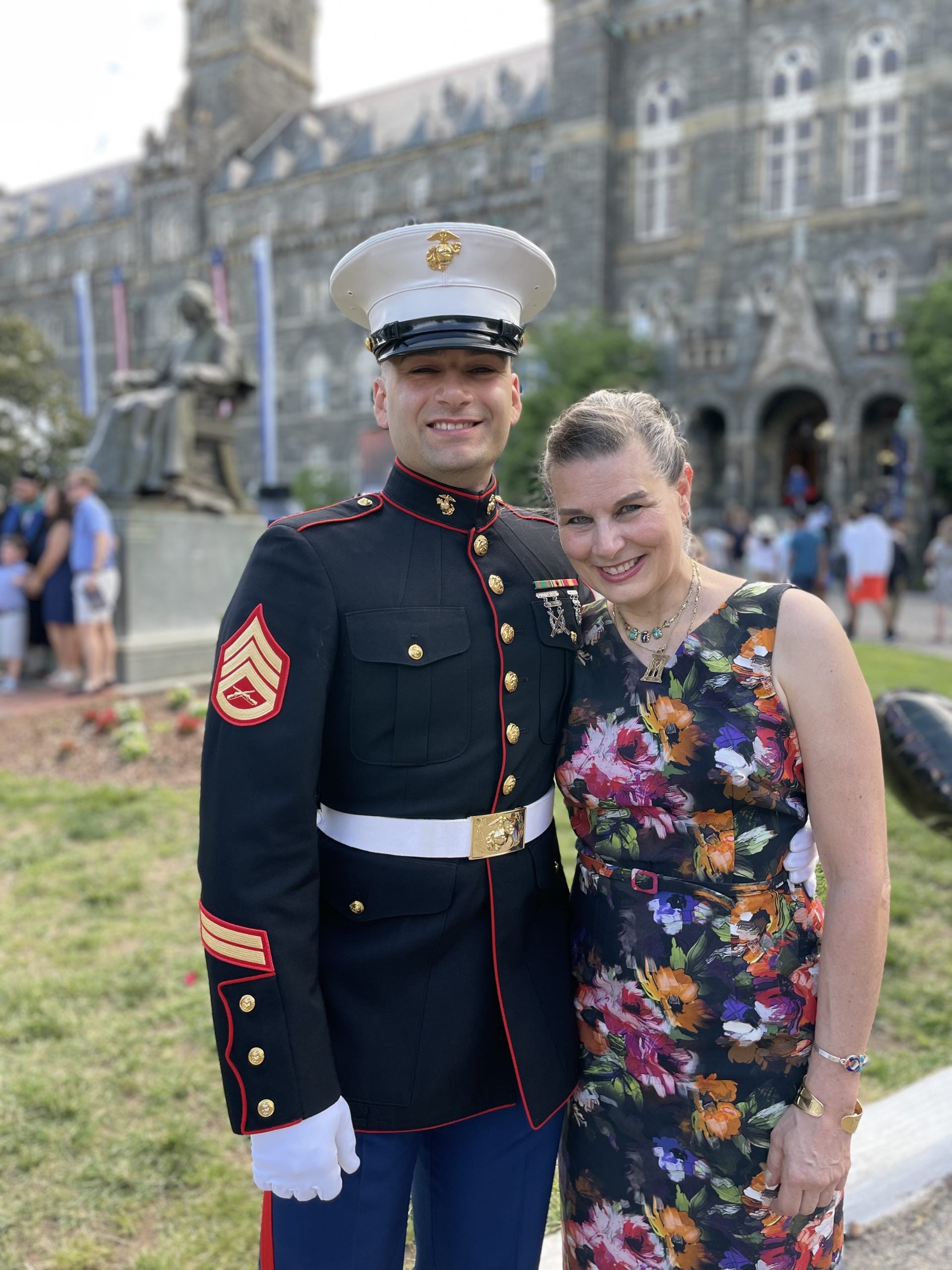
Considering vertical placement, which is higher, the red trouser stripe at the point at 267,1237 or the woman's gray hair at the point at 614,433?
the woman's gray hair at the point at 614,433

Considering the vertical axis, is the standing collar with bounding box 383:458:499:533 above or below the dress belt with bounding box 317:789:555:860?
above

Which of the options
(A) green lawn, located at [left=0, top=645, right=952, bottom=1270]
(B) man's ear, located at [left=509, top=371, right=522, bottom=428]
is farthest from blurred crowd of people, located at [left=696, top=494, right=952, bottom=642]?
(B) man's ear, located at [left=509, top=371, right=522, bottom=428]

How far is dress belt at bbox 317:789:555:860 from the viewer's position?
1648 mm

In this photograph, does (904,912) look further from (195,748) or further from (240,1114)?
(195,748)

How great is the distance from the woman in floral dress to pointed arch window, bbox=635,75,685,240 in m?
29.9

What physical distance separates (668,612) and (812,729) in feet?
1.15

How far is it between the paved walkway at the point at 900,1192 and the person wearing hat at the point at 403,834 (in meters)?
0.85

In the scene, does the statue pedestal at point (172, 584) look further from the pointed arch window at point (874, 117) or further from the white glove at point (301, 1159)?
the pointed arch window at point (874, 117)

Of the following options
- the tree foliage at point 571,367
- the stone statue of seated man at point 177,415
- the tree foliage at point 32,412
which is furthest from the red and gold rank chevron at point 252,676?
the tree foliage at point 32,412

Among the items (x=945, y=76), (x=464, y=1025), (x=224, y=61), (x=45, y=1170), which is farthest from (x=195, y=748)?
(x=224, y=61)

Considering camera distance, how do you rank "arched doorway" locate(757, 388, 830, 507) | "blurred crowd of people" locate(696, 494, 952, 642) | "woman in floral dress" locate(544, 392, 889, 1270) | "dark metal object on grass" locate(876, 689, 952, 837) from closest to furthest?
1. "woman in floral dress" locate(544, 392, 889, 1270)
2. "dark metal object on grass" locate(876, 689, 952, 837)
3. "blurred crowd of people" locate(696, 494, 952, 642)
4. "arched doorway" locate(757, 388, 830, 507)

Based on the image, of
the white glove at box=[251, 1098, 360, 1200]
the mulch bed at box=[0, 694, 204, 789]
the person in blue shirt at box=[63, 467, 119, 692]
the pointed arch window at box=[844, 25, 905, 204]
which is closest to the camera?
the white glove at box=[251, 1098, 360, 1200]

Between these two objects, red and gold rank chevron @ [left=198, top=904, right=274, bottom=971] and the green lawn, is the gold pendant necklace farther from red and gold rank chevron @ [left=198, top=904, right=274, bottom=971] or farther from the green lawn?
the green lawn

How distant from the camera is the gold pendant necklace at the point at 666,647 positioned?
1716mm
